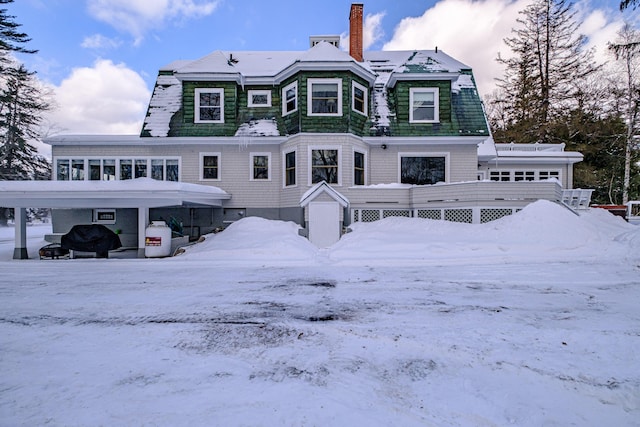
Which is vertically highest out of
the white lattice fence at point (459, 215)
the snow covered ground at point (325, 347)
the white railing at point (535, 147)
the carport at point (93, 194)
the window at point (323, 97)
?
the window at point (323, 97)

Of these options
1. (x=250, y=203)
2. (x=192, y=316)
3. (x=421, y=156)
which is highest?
(x=421, y=156)

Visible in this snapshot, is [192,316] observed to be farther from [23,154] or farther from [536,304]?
[23,154]

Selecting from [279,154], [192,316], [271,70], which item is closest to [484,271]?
[192,316]

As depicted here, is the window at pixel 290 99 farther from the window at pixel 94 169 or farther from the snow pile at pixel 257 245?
the window at pixel 94 169

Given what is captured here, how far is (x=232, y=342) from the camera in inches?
146

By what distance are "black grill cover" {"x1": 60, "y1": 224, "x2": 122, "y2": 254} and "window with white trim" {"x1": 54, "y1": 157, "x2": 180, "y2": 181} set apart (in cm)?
470

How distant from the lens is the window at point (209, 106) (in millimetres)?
14945

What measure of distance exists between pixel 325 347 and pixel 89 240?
1085 cm

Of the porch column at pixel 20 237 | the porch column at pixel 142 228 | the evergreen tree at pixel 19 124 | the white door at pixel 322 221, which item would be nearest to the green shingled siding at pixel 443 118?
the white door at pixel 322 221

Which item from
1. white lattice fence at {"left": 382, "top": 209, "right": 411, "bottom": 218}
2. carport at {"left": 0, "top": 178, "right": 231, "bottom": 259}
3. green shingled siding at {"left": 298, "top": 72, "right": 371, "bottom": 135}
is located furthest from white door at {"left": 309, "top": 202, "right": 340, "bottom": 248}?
carport at {"left": 0, "top": 178, "right": 231, "bottom": 259}

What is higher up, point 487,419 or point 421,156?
point 421,156

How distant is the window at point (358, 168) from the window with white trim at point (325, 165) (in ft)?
2.91

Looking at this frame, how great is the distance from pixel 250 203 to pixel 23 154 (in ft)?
101

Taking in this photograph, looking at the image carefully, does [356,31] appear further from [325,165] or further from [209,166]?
[209,166]
